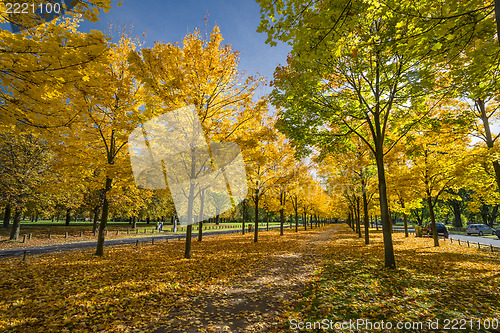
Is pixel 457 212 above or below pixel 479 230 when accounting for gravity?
above

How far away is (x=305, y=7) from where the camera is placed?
4203mm

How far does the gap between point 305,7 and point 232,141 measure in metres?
6.82

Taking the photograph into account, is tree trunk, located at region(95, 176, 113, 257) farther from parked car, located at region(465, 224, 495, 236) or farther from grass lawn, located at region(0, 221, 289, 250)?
parked car, located at region(465, 224, 495, 236)

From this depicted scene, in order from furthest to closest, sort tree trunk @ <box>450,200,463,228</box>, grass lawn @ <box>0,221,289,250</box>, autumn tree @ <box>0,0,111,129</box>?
tree trunk @ <box>450,200,463,228</box> → grass lawn @ <box>0,221,289,250</box> → autumn tree @ <box>0,0,111,129</box>

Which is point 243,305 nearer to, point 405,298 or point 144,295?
point 144,295

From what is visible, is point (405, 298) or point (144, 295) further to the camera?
point (144, 295)

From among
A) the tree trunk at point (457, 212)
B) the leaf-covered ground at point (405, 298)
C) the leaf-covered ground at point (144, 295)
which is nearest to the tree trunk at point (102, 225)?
the leaf-covered ground at point (144, 295)

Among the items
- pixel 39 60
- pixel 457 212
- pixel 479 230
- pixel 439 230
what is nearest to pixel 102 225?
pixel 39 60

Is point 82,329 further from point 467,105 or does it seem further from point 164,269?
point 467,105

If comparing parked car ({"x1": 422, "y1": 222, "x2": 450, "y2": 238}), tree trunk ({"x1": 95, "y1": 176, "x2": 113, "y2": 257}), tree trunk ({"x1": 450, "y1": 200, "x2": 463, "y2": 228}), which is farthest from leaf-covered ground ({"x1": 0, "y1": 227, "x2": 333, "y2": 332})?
tree trunk ({"x1": 450, "y1": 200, "x2": 463, "y2": 228})

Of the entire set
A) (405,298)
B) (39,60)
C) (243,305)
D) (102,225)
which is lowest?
(243,305)

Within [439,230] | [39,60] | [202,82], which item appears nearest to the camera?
[39,60]

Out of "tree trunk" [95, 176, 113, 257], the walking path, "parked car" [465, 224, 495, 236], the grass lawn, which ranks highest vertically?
"tree trunk" [95, 176, 113, 257]

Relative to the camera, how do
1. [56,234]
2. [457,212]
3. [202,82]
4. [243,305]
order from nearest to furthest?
1. [243,305]
2. [202,82]
3. [56,234]
4. [457,212]
